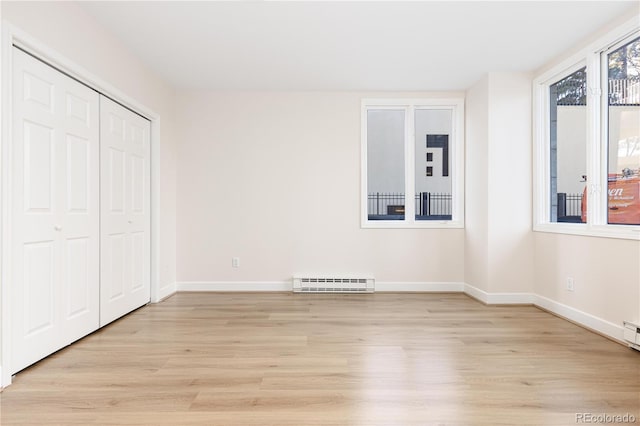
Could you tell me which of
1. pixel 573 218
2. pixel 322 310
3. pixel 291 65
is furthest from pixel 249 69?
pixel 573 218

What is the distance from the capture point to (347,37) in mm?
3404

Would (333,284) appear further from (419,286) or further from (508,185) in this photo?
(508,185)

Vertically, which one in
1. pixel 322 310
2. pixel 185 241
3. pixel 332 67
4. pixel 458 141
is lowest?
pixel 322 310

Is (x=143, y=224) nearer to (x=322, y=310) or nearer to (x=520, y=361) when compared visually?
(x=322, y=310)

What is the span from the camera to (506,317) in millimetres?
3730

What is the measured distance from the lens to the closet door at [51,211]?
2326 millimetres

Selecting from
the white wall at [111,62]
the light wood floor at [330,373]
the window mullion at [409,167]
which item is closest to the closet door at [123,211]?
the white wall at [111,62]

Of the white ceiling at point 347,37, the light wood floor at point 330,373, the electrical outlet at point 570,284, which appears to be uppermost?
the white ceiling at point 347,37

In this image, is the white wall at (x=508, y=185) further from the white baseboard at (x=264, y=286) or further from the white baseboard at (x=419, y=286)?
the white baseboard at (x=264, y=286)

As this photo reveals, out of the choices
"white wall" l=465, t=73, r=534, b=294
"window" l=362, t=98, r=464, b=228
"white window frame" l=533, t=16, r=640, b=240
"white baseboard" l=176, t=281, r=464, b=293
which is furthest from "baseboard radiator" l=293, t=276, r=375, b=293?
"white window frame" l=533, t=16, r=640, b=240

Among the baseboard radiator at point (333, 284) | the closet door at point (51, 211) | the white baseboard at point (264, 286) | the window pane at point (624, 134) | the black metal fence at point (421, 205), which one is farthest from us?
the black metal fence at point (421, 205)

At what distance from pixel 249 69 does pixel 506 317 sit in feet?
12.2

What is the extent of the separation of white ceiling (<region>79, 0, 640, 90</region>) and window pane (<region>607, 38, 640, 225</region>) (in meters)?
0.40

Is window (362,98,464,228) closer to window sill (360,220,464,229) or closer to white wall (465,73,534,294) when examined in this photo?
window sill (360,220,464,229)
